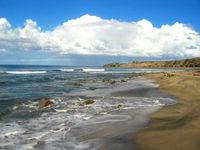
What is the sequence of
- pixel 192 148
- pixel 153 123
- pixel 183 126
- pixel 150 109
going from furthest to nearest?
pixel 150 109
pixel 153 123
pixel 183 126
pixel 192 148

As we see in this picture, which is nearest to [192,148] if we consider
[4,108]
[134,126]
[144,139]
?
[144,139]

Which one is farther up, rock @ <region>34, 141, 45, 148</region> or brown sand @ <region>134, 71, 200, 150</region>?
brown sand @ <region>134, 71, 200, 150</region>

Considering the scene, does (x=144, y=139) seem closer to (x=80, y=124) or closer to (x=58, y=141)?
(x=58, y=141)

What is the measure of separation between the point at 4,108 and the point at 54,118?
227 inches

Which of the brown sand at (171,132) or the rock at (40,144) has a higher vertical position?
the brown sand at (171,132)

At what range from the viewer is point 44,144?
11742 mm

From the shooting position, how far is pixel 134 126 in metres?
14.8

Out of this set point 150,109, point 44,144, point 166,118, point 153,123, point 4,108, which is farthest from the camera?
point 4,108

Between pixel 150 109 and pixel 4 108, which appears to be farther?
pixel 4 108

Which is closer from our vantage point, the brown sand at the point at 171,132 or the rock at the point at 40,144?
the brown sand at the point at 171,132

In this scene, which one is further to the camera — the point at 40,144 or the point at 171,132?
the point at 171,132

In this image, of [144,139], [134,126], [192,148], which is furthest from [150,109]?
[192,148]

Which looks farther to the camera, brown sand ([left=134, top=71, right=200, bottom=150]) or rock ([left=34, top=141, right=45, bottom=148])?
rock ([left=34, top=141, right=45, bottom=148])

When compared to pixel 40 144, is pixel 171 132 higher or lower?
higher
